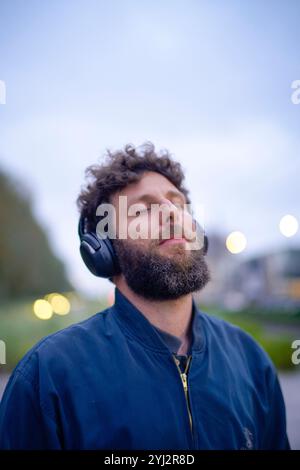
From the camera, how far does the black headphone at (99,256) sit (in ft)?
5.75

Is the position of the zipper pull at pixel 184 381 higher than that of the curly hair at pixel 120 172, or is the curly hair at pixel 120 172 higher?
the curly hair at pixel 120 172

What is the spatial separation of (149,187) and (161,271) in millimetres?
448

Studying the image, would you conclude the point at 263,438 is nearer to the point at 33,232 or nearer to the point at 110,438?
the point at 110,438

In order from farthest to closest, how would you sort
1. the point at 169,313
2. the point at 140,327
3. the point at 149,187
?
the point at 149,187 → the point at 169,313 → the point at 140,327

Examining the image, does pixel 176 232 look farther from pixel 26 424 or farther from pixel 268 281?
pixel 268 281

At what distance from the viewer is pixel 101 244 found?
1795mm

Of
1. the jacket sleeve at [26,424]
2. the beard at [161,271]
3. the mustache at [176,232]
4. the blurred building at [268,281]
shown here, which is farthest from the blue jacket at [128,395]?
the blurred building at [268,281]

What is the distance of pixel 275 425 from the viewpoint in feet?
6.01

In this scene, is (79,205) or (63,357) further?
(79,205)

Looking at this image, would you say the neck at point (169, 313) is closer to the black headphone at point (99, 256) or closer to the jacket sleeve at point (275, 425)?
the black headphone at point (99, 256)

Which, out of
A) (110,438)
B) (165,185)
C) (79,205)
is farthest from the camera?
(79,205)

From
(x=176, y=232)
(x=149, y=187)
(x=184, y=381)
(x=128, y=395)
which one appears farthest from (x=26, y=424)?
(x=149, y=187)
